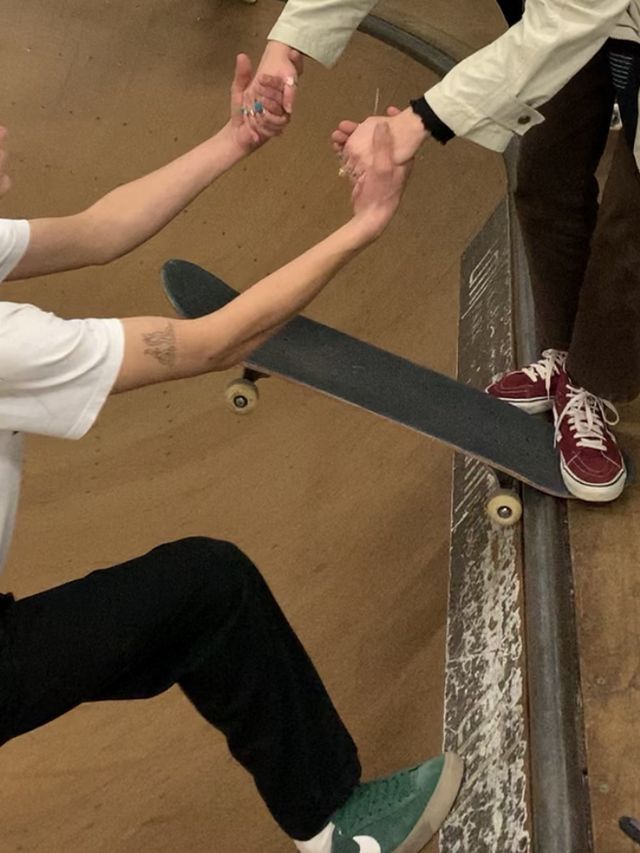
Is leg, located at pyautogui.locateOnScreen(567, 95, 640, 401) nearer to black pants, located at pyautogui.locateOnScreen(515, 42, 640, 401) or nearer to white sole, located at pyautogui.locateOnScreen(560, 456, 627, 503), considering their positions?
black pants, located at pyautogui.locateOnScreen(515, 42, 640, 401)

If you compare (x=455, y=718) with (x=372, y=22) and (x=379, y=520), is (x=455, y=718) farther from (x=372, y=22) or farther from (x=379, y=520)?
(x=372, y=22)

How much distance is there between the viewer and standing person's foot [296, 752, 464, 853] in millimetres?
1377

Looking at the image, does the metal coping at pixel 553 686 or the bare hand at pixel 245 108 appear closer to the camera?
the metal coping at pixel 553 686

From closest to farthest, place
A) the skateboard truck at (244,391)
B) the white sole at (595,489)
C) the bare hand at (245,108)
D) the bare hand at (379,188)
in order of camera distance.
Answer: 1. the bare hand at (379,188)
2. the bare hand at (245,108)
3. the white sole at (595,489)
4. the skateboard truck at (244,391)

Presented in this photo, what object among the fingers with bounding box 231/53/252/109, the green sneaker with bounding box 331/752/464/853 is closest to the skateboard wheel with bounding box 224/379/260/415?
the fingers with bounding box 231/53/252/109

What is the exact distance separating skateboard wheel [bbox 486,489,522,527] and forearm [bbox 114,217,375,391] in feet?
2.12

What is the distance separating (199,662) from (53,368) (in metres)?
0.45

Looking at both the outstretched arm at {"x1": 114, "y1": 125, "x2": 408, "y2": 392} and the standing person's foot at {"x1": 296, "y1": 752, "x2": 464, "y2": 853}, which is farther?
the standing person's foot at {"x1": 296, "y1": 752, "x2": 464, "y2": 853}

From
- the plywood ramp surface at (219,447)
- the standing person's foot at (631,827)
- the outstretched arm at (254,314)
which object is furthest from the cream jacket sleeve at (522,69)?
the plywood ramp surface at (219,447)

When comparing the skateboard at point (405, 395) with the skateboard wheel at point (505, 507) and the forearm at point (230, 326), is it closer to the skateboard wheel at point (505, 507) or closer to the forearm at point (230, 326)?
the skateboard wheel at point (505, 507)

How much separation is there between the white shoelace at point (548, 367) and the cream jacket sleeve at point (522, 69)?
2.04 ft

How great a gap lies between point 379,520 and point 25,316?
4.07 feet

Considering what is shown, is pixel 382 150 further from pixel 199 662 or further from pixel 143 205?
pixel 199 662

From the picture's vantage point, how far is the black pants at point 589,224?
1.47m
